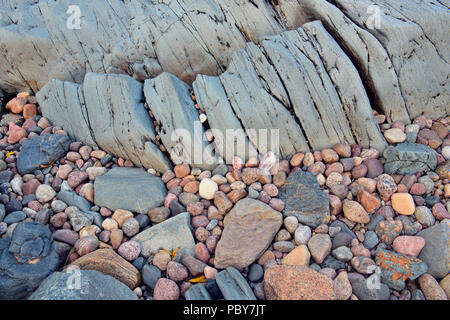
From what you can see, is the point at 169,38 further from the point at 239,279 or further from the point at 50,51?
the point at 239,279

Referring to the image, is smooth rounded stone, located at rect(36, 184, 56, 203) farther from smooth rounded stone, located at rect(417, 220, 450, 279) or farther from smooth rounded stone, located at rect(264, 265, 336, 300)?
smooth rounded stone, located at rect(417, 220, 450, 279)

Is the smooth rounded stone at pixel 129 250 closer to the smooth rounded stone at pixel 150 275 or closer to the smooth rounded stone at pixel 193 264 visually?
the smooth rounded stone at pixel 150 275

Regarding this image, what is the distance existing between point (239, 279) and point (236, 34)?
283 cm

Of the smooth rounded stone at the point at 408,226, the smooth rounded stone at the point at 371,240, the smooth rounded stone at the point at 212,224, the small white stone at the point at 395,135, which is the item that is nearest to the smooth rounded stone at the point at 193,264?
the smooth rounded stone at the point at 212,224

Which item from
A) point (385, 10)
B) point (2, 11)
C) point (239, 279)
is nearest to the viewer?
point (239, 279)

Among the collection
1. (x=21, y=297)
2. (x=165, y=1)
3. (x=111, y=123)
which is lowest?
(x=21, y=297)

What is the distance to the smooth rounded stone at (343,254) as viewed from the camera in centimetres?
275

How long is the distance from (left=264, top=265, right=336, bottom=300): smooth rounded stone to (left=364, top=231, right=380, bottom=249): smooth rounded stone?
0.63 meters

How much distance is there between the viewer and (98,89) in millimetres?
3846

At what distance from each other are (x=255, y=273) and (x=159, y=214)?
43.7 inches

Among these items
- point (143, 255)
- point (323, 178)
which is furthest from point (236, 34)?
point (143, 255)

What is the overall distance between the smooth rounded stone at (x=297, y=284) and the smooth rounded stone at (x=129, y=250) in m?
1.18

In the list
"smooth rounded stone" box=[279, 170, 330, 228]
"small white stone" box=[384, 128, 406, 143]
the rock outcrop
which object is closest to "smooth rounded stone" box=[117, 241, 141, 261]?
the rock outcrop

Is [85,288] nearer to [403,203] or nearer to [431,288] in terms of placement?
[431,288]
